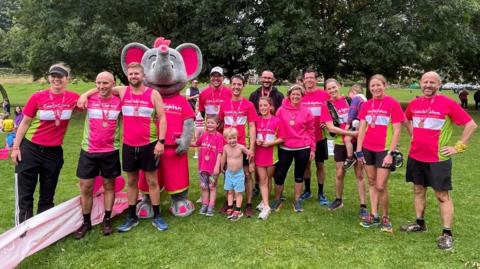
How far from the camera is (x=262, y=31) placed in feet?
57.4

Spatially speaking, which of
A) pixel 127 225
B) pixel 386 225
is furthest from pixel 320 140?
pixel 127 225

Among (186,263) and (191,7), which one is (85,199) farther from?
(191,7)

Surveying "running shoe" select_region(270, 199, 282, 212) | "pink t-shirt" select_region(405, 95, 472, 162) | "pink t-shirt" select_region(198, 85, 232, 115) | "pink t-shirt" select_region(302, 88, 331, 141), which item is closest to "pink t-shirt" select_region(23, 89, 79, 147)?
"pink t-shirt" select_region(198, 85, 232, 115)

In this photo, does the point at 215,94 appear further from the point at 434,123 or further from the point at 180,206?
the point at 434,123

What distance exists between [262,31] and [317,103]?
11.9m

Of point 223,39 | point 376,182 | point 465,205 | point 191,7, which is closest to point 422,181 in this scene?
point 376,182

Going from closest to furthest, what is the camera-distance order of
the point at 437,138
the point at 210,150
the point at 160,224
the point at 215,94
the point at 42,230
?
the point at 42,230, the point at 437,138, the point at 160,224, the point at 210,150, the point at 215,94

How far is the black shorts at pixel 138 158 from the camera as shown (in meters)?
5.16

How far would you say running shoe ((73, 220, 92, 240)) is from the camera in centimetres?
507

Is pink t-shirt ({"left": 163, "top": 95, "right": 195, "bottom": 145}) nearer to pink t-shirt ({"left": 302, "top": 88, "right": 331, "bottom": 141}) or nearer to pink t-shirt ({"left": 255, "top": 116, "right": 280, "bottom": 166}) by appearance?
pink t-shirt ({"left": 255, "top": 116, "right": 280, "bottom": 166})

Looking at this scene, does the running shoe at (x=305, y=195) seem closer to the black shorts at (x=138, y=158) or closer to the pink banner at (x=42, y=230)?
the black shorts at (x=138, y=158)

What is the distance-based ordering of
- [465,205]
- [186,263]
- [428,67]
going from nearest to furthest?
[186,263]
[465,205]
[428,67]

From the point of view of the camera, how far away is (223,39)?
16.0 meters

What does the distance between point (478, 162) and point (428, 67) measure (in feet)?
36.0
